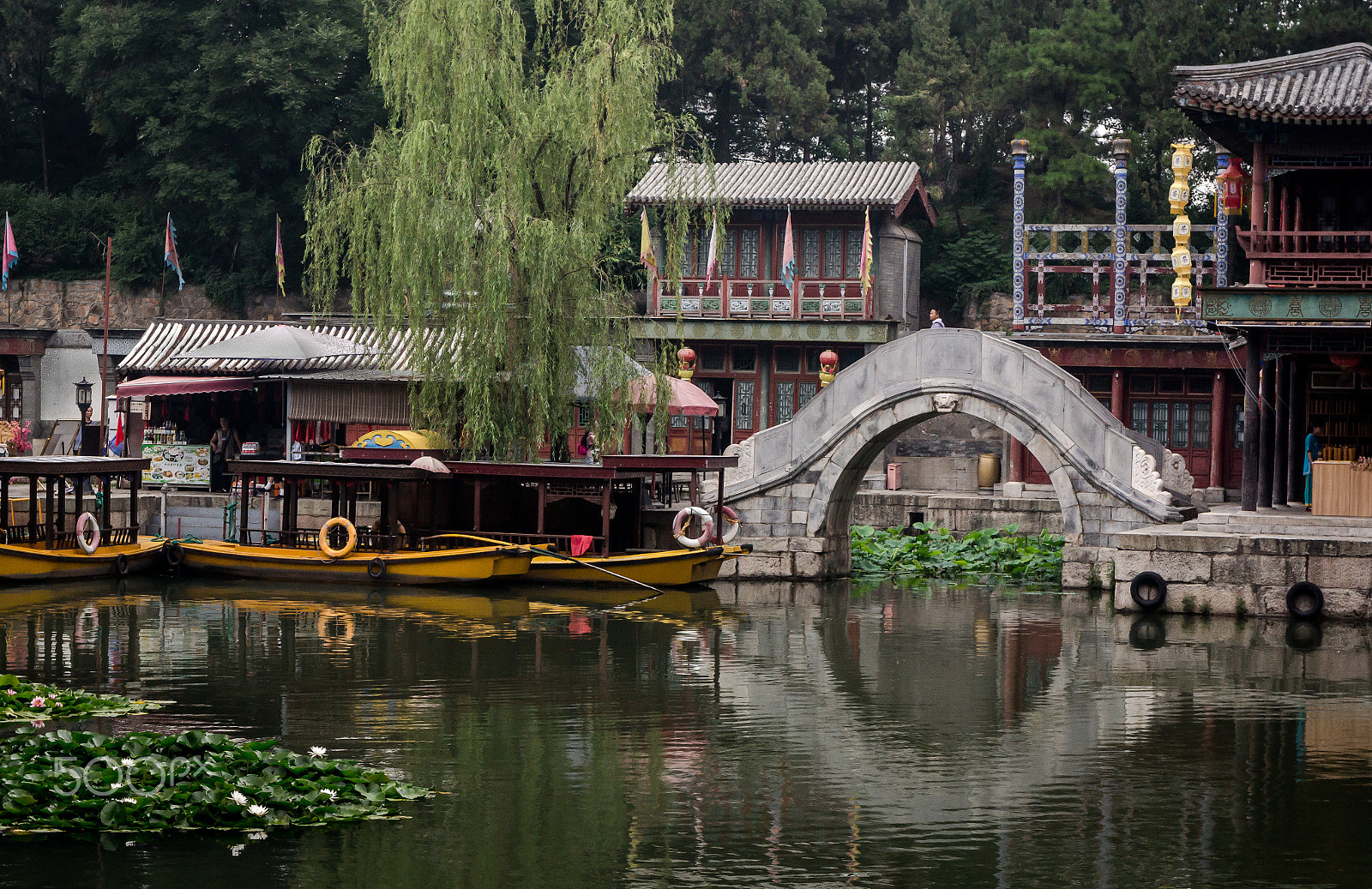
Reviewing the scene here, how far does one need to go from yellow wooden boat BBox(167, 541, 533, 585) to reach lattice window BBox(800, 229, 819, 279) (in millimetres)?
11761

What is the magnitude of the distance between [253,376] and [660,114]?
887cm

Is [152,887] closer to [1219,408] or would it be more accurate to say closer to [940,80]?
[1219,408]

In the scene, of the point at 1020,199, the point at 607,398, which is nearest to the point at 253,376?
the point at 607,398

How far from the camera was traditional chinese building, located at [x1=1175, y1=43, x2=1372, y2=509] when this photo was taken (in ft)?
66.7

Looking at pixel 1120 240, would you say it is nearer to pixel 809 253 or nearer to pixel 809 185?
pixel 809 253

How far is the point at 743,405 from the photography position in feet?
107

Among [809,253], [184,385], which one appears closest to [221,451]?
[184,385]

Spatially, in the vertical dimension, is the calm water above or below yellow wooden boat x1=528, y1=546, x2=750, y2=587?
below

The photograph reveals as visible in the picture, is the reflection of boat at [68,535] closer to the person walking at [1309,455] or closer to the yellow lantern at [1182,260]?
the yellow lantern at [1182,260]

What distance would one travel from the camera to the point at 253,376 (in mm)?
28859

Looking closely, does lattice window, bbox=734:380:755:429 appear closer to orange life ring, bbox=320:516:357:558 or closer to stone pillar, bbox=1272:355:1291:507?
orange life ring, bbox=320:516:357:558

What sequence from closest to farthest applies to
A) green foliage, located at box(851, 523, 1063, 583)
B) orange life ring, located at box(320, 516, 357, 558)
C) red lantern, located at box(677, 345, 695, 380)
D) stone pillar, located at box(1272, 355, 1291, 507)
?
1. stone pillar, located at box(1272, 355, 1291, 507)
2. orange life ring, located at box(320, 516, 357, 558)
3. green foliage, located at box(851, 523, 1063, 583)
4. red lantern, located at box(677, 345, 695, 380)
